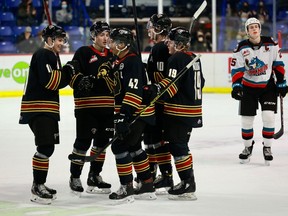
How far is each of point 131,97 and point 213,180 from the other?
1.29 m

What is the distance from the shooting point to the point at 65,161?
7.00 meters

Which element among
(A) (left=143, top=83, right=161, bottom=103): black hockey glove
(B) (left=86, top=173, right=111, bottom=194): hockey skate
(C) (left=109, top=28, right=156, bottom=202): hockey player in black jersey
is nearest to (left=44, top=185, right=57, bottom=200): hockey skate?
(B) (left=86, top=173, right=111, bottom=194): hockey skate

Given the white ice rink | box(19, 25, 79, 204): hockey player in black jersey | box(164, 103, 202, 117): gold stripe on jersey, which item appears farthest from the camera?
box(164, 103, 202, 117): gold stripe on jersey

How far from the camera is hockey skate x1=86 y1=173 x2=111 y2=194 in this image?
5.66m

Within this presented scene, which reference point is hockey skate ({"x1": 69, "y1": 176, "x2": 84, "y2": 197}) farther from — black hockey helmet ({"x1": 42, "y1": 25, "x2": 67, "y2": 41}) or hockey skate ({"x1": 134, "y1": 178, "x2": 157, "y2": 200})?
black hockey helmet ({"x1": 42, "y1": 25, "x2": 67, "y2": 41})

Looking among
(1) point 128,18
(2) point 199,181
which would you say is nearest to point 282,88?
(2) point 199,181

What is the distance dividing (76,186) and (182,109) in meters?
0.88

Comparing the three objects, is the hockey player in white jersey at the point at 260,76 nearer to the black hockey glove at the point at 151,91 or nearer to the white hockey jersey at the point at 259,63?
the white hockey jersey at the point at 259,63

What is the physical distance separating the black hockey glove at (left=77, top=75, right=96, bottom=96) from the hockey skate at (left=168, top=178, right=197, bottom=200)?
0.84 m

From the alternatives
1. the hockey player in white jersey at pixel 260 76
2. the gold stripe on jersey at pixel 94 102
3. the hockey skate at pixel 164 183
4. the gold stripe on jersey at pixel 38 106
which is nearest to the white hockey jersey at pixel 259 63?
the hockey player in white jersey at pixel 260 76

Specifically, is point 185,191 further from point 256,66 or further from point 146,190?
point 256,66

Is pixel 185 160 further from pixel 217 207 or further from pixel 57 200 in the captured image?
pixel 57 200

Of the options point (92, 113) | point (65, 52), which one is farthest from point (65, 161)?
point (65, 52)

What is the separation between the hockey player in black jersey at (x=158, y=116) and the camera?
5688 millimetres
